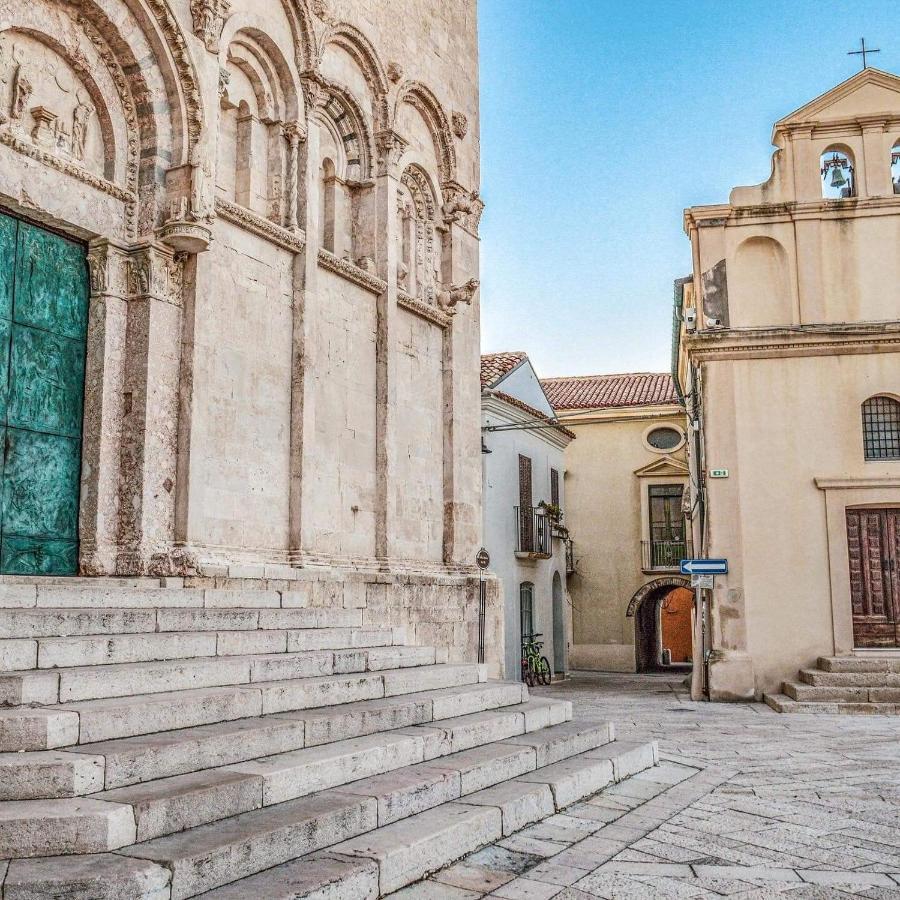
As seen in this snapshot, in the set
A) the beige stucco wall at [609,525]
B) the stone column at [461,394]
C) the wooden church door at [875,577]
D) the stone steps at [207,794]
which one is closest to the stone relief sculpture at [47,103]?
the stone steps at [207,794]

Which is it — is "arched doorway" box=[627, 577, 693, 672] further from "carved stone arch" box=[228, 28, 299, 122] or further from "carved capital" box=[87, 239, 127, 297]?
"carved capital" box=[87, 239, 127, 297]

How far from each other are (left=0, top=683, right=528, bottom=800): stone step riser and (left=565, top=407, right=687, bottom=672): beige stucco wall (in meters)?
22.5

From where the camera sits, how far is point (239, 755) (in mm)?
4656

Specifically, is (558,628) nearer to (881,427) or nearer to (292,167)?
(881,427)

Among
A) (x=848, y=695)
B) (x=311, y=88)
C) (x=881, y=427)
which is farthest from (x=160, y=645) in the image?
(x=881, y=427)

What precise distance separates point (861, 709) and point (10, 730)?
1258 centimetres

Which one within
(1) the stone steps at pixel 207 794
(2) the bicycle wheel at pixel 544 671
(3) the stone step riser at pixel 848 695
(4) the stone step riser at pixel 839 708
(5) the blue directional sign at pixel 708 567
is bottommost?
(2) the bicycle wheel at pixel 544 671

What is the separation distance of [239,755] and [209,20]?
732 centimetres

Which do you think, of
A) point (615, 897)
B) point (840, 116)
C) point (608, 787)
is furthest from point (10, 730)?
point (840, 116)

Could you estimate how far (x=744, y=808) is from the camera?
6359mm

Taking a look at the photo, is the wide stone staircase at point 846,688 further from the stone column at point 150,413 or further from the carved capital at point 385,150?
the stone column at point 150,413

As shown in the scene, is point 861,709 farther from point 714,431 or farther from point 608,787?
point 608,787

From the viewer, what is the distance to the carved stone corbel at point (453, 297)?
13328 mm

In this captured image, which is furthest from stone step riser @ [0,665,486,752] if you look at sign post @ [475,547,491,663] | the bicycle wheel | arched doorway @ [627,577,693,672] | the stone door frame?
arched doorway @ [627,577,693,672]
